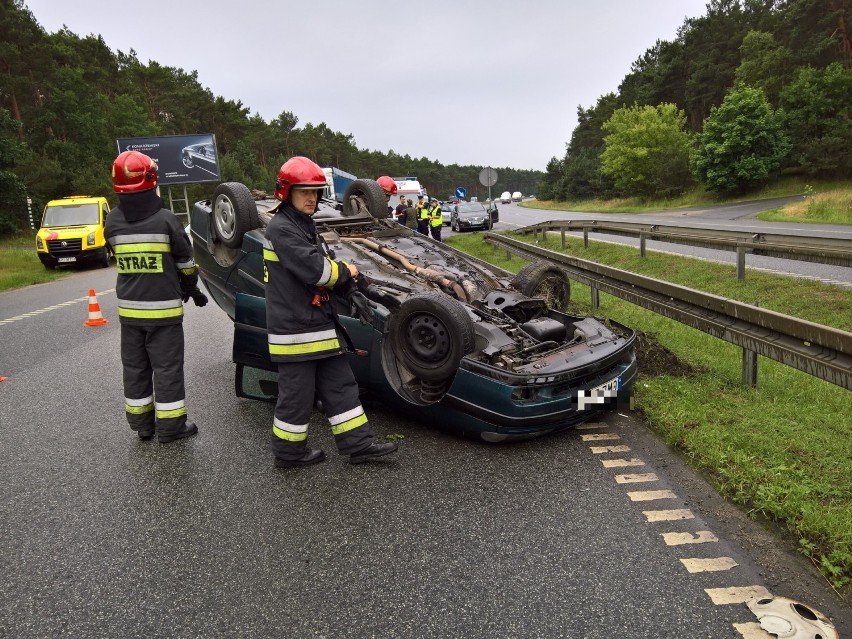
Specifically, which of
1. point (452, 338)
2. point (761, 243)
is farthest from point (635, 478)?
point (761, 243)

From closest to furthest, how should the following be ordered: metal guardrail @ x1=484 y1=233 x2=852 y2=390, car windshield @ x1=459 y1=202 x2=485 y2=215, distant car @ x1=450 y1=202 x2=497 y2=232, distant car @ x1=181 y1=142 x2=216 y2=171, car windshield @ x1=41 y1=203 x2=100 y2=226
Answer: metal guardrail @ x1=484 y1=233 x2=852 y2=390 < car windshield @ x1=41 y1=203 x2=100 y2=226 < distant car @ x1=450 y1=202 x2=497 y2=232 < car windshield @ x1=459 y1=202 x2=485 y2=215 < distant car @ x1=181 y1=142 x2=216 y2=171

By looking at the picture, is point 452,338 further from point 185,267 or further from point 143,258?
point 143,258

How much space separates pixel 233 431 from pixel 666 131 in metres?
49.1

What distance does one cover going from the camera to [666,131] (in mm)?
46938

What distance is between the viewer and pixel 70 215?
18391 millimetres

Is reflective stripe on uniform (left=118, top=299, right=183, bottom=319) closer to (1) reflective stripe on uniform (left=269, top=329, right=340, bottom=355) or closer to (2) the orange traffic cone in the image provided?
(1) reflective stripe on uniform (left=269, top=329, right=340, bottom=355)

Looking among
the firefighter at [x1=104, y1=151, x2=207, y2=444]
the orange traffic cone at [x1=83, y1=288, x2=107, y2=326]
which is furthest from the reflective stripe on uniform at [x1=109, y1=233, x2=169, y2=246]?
the orange traffic cone at [x1=83, y1=288, x2=107, y2=326]

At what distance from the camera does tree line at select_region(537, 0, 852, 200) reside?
34562mm

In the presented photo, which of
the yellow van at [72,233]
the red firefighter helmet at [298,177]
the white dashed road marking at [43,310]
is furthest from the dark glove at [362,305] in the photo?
the yellow van at [72,233]

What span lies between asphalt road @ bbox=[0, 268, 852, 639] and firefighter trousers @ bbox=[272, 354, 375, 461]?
0.16 m

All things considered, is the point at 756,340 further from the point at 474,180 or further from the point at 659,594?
the point at 474,180

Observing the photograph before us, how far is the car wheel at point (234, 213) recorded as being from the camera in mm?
5293

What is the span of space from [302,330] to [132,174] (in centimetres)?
166

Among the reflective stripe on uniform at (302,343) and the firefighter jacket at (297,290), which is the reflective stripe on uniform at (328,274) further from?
the reflective stripe on uniform at (302,343)
